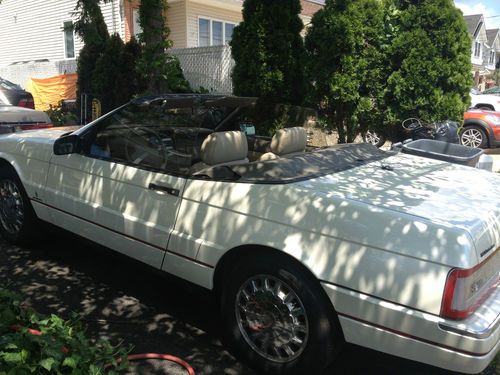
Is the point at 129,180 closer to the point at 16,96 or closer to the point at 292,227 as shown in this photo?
the point at 292,227

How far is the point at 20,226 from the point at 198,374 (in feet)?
8.72

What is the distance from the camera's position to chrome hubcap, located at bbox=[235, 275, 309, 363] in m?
2.70

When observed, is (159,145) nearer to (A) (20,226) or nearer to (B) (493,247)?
(A) (20,226)

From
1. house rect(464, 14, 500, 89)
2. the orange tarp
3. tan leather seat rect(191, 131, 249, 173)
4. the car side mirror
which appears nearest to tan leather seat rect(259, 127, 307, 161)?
tan leather seat rect(191, 131, 249, 173)

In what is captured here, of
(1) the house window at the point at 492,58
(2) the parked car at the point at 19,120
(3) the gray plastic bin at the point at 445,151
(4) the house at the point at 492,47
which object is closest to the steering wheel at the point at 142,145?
(3) the gray plastic bin at the point at 445,151

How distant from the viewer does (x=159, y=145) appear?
3766 millimetres

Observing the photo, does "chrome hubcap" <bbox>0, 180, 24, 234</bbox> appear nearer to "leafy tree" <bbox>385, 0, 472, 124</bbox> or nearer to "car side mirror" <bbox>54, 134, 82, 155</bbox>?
"car side mirror" <bbox>54, 134, 82, 155</bbox>

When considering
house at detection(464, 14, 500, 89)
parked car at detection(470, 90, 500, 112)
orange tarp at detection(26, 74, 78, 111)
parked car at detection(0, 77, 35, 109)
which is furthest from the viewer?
house at detection(464, 14, 500, 89)

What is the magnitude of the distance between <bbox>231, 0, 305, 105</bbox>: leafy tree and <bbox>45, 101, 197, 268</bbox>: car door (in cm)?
335

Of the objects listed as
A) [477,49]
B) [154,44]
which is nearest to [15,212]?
[154,44]

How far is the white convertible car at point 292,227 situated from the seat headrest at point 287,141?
12mm

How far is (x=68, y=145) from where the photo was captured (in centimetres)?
405

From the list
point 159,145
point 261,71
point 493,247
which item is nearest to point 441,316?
point 493,247

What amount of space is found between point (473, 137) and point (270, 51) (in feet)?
22.9
